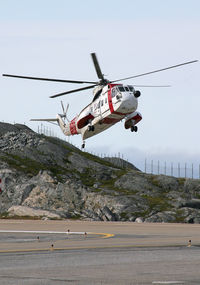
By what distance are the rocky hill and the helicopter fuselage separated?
2305 cm

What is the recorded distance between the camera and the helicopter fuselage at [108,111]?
44.6 metres

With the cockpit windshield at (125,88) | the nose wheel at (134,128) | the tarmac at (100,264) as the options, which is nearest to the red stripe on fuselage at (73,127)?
the nose wheel at (134,128)

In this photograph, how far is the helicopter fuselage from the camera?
44625 mm

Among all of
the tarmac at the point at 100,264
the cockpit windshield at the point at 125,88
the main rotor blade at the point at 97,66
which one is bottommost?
the tarmac at the point at 100,264

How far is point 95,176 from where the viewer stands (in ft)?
372

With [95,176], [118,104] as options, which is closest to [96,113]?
[118,104]

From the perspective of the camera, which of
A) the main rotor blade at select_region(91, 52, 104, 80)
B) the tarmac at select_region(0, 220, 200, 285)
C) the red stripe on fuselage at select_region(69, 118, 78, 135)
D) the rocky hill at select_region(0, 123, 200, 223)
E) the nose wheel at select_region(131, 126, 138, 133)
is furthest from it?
the rocky hill at select_region(0, 123, 200, 223)

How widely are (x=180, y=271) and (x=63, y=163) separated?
334 ft

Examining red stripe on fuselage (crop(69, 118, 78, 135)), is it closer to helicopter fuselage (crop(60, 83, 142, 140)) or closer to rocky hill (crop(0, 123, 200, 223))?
helicopter fuselage (crop(60, 83, 142, 140))

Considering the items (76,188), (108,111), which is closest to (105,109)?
(108,111)

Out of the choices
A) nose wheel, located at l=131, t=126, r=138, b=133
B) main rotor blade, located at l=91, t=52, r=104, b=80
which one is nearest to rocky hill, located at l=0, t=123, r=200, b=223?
main rotor blade, located at l=91, t=52, r=104, b=80

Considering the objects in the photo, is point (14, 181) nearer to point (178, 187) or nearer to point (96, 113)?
point (178, 187)

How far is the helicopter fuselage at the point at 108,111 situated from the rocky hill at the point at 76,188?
2305 cm

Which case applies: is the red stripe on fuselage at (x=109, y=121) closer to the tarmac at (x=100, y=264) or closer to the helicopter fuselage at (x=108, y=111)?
the helicopter fuselage at (x=108, y=111)
